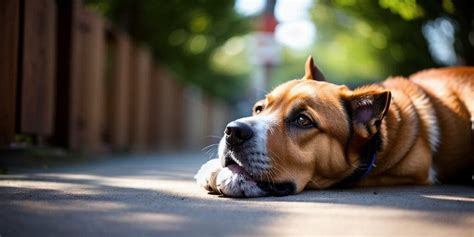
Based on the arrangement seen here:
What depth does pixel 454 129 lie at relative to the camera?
16.2ft

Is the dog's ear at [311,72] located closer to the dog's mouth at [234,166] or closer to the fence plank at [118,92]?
the dog's mouth at [234,166]

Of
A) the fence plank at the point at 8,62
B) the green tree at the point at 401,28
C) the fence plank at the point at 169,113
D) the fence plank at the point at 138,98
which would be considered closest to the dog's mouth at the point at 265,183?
the fence plank at the point at 8,62

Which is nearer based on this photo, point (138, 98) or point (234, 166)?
point (234, 166)

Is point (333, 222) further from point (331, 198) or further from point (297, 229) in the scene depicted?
point (331, 198)

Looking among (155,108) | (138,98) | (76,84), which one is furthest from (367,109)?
(155,108)

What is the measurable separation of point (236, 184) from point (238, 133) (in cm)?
36

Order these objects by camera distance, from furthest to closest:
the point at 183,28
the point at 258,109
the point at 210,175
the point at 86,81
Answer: the point at 183,28 → the point at 86,81 → the point at 258,109 → the point at 210,175

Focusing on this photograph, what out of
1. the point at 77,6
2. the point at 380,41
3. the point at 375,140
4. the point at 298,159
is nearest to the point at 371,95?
the point at 375,140

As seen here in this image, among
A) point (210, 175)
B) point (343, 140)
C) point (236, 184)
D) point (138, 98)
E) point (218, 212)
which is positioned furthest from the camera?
point (138, 98)

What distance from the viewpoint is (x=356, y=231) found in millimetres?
2576

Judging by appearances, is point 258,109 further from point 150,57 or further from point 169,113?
point 169,113

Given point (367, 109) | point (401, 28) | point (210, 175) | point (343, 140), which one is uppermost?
point (401, 28)

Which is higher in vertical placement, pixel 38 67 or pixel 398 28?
pixel 398 28

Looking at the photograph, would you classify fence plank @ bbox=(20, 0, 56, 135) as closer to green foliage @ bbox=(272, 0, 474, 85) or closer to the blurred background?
the blurred background
